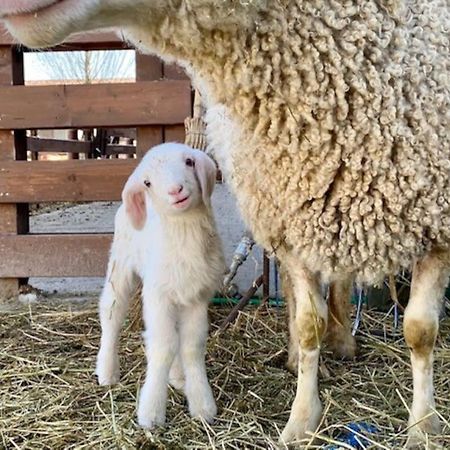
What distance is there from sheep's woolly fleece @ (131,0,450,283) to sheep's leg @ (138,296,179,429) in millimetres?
592

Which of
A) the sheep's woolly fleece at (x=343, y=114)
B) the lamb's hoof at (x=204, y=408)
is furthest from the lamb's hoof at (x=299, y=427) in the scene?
the sheep's woolly fleece at (x=343, y=114)

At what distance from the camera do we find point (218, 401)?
2.57 meters

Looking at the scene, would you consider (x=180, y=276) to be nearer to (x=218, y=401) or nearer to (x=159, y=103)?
(x=218, y=401)

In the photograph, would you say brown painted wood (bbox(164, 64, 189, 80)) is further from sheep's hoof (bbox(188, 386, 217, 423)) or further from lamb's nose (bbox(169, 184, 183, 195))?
sheep's hoof (bbox(188, 386, 217, 423))

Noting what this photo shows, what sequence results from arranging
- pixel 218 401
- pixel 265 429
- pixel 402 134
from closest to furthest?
pixel 402 134, pixel 265 429, pixel 218 401

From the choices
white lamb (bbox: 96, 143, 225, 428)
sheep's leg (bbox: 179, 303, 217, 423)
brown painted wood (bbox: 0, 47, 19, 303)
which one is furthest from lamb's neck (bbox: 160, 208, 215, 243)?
brown painted wood (bbox: 0, 47, 19, 303)

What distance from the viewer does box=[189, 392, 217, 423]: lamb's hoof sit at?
2384mm

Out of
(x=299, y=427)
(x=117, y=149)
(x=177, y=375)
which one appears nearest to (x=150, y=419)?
(x=177, y=375)

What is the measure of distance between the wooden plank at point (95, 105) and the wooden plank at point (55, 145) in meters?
3.53

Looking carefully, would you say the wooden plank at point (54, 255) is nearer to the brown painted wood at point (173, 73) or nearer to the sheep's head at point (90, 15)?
the brown painted wood at point (173, 73)

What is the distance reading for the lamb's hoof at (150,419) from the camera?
7.55 ft

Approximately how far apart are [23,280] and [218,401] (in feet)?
6.72

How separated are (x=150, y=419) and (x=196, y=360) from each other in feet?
0.86

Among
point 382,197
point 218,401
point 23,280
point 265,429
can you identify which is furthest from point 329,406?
point 23,280
